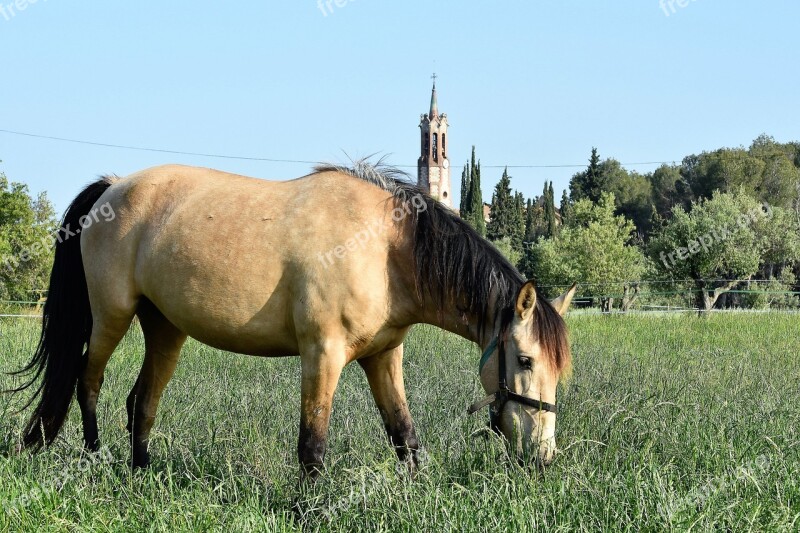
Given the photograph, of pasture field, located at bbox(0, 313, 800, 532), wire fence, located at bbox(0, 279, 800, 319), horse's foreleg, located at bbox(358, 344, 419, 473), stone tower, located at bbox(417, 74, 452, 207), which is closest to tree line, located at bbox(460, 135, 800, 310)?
wire fence, located at bbox(0, 279, 800, 319)

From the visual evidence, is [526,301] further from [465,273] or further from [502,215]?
[502,215]

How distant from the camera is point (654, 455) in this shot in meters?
4.46

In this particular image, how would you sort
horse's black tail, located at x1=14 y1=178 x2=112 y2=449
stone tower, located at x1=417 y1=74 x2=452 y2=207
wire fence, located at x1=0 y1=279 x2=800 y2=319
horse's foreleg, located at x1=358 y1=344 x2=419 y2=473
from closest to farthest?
horse's foreleg, located at x1=358 y1=344 x2=419 y2=473
horse's black tail, located at x1=14 y1=178 x2=112 y2=449
wire fence, located at x1=0 y1=279 x2=800 y2=319
stone tower, located at x1=417 y1=74 x2=452 y2=207

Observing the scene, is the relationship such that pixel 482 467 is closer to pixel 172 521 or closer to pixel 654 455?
pixel 654 455

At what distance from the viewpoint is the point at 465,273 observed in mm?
4355

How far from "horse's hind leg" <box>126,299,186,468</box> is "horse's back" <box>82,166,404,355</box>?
0.97ft

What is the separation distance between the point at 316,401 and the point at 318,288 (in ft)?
2.01

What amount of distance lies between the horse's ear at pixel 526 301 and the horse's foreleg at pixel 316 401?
3.26 ft

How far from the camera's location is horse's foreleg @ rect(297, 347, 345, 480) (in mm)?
4223

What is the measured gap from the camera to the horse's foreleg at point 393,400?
185 inches

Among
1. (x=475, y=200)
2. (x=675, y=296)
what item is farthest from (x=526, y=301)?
(x=475, y=200)

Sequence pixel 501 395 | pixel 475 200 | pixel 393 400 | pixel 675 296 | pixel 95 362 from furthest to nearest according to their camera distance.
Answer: pixel 475 200 < pixel 675 296 < pixel 95 362 < pixel 393 400 < pixel 501 395

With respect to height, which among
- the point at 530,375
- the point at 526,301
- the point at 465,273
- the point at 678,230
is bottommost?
the point at 530,375

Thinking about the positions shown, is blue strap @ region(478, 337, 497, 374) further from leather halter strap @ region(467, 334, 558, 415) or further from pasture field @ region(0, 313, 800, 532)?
pasture field @ region(0, 313, 800, 532)
